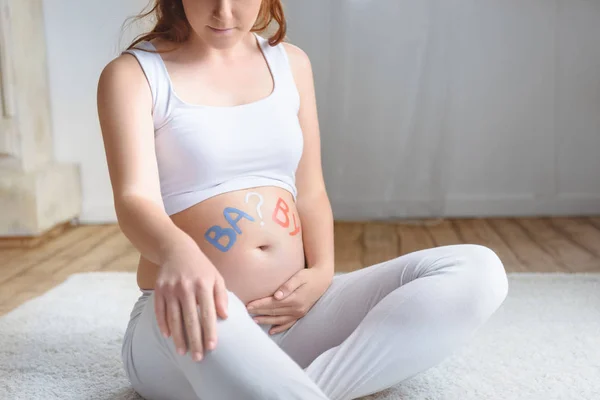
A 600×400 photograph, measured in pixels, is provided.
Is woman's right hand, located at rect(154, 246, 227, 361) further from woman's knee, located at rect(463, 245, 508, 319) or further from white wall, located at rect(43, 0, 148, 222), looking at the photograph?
white wall, located at rect(43, 0, 148, 222)

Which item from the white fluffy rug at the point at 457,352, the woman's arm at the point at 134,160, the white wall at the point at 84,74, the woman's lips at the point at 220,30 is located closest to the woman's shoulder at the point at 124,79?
the woman's arm at the point at 134,160

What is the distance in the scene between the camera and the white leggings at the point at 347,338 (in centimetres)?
75

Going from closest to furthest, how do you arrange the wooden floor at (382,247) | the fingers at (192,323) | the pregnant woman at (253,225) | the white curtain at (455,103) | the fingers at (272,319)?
1. the fingers at (192,323)
2. the pregnant woman at (253,225)
3. the fingers at (272,319)
4. the wooden floor at (382,247)
5. the white curtain at (455,103)

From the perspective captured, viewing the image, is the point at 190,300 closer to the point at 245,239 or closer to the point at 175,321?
the point at 175,321

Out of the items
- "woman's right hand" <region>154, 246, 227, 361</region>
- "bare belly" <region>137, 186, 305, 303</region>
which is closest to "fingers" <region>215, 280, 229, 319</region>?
"woman's right hand" <region>154, 246, 227, 361</region>

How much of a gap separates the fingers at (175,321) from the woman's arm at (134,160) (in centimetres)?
6

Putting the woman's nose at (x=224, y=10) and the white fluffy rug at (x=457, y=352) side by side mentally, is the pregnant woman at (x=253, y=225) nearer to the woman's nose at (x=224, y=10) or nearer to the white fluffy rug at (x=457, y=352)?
the woman's nose at (x=224, y=10)

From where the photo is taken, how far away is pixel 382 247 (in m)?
2.00

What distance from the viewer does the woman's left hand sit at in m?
0.97

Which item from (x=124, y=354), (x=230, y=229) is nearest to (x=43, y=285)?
(x=124, y=354)

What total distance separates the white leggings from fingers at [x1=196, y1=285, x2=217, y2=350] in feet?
0.05

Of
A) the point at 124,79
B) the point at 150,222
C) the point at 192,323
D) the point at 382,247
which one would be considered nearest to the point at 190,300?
the point at 192,323

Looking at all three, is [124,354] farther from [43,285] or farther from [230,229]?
[43,285]

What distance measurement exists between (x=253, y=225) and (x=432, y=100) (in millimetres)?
1517
